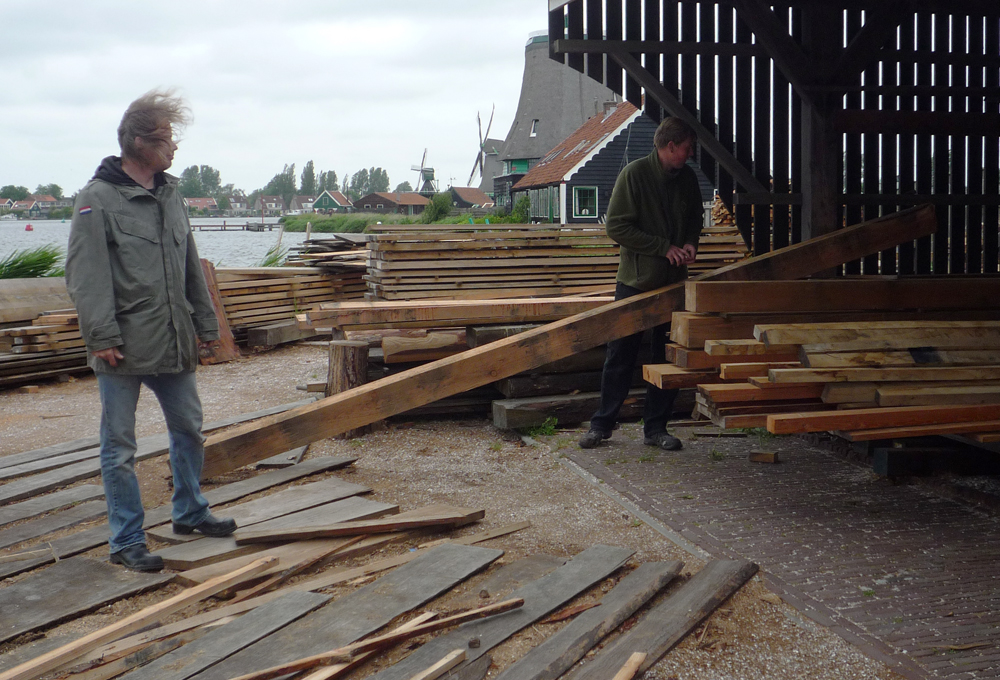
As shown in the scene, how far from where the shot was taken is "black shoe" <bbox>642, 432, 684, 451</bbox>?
6668 mm

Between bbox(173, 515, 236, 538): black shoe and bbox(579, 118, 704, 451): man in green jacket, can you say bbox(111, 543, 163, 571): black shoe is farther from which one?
bbox(579, 118, 704, 451): man in green jacket

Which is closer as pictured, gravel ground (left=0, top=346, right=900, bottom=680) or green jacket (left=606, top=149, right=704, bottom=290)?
gravel ground (left=0, top=346, right=900, bottom=680)

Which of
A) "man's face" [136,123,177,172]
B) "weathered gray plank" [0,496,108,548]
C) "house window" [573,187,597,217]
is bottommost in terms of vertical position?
"weathered gray plank" [0,496,108,548]

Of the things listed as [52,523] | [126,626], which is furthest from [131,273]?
[52,523]

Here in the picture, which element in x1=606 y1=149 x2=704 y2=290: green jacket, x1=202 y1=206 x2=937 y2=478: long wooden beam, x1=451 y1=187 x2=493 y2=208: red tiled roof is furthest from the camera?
x1=451 y1=187 x2=493 y2=208: red tiled roof

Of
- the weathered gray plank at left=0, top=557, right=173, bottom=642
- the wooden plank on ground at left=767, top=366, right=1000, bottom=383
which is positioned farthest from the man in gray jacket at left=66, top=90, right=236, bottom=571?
the wooden plank on ground at left=767, top=366, right=1000, bottom=383

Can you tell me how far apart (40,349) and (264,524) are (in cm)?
721

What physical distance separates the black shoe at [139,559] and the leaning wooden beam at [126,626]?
0.47 metres

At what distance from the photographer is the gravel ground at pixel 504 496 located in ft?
11.2

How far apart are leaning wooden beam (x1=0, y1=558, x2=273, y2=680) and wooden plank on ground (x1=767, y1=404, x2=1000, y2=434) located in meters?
2.69

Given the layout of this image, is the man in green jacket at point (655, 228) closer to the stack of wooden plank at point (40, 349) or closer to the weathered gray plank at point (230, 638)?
the weathered gray plank at point (230, 638)

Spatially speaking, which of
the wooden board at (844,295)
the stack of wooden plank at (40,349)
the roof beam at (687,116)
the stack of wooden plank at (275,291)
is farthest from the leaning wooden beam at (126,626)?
the stack of wooden plank at (275,291)

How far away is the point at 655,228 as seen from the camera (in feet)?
21.3

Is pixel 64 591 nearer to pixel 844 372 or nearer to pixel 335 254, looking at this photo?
pixel 844 372
